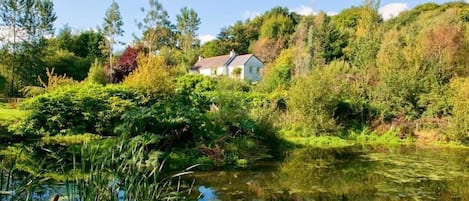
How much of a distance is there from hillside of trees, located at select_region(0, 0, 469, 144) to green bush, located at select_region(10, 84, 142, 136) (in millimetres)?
Answer: 419

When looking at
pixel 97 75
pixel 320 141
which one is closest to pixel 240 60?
pixel 97 75

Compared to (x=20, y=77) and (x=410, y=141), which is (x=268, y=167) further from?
(x=20, y=77)

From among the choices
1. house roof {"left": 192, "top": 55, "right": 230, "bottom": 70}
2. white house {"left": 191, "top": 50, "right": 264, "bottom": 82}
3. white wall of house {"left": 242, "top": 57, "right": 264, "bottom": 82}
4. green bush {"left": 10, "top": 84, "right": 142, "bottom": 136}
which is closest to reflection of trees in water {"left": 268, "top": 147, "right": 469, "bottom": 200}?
green bush {"left": 10, "top": 84, "right": 142, "bottom": 136}

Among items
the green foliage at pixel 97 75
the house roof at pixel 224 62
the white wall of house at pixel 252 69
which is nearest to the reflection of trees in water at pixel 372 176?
the green foliage at pixel 97 75

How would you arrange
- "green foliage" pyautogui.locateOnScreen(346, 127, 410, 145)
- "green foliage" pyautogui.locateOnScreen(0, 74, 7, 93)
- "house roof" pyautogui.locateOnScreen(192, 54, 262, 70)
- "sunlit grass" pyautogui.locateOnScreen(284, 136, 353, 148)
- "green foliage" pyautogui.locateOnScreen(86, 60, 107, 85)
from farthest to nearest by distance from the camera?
"house roof" pyautogui.locateOnScreen(192, 54, 262, 70) < "green foliage" pyautogui.locateOnScreen(86, 60, 107, 85) < "green foliage" pyautogui.locateOnScreen(0, 74, 7, 93) < "green foliage" pyautogui.locateOnScreen(346, 127, 410, 145) < "sunlit grass" pyautogui.locateOnScreen(284, 136, 353, 148)

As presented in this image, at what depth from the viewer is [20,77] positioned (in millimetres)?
32500

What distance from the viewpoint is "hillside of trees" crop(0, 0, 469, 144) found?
19.2 meters

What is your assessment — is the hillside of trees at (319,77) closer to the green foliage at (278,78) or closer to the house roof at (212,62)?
the green foliage at (278,78)

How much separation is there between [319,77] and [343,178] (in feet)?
31.8

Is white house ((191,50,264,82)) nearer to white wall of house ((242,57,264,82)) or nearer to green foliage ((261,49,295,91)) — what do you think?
white wall of house ((242,57,264,82))

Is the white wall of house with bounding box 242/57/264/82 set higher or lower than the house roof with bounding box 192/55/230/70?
lower

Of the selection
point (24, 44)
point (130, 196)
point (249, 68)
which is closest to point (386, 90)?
point (130, 196)

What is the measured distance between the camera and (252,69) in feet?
151

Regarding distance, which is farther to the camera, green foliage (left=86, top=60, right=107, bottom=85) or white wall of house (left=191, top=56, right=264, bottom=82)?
white wall of house (left=191, top=56, right=264, bottom=82)
